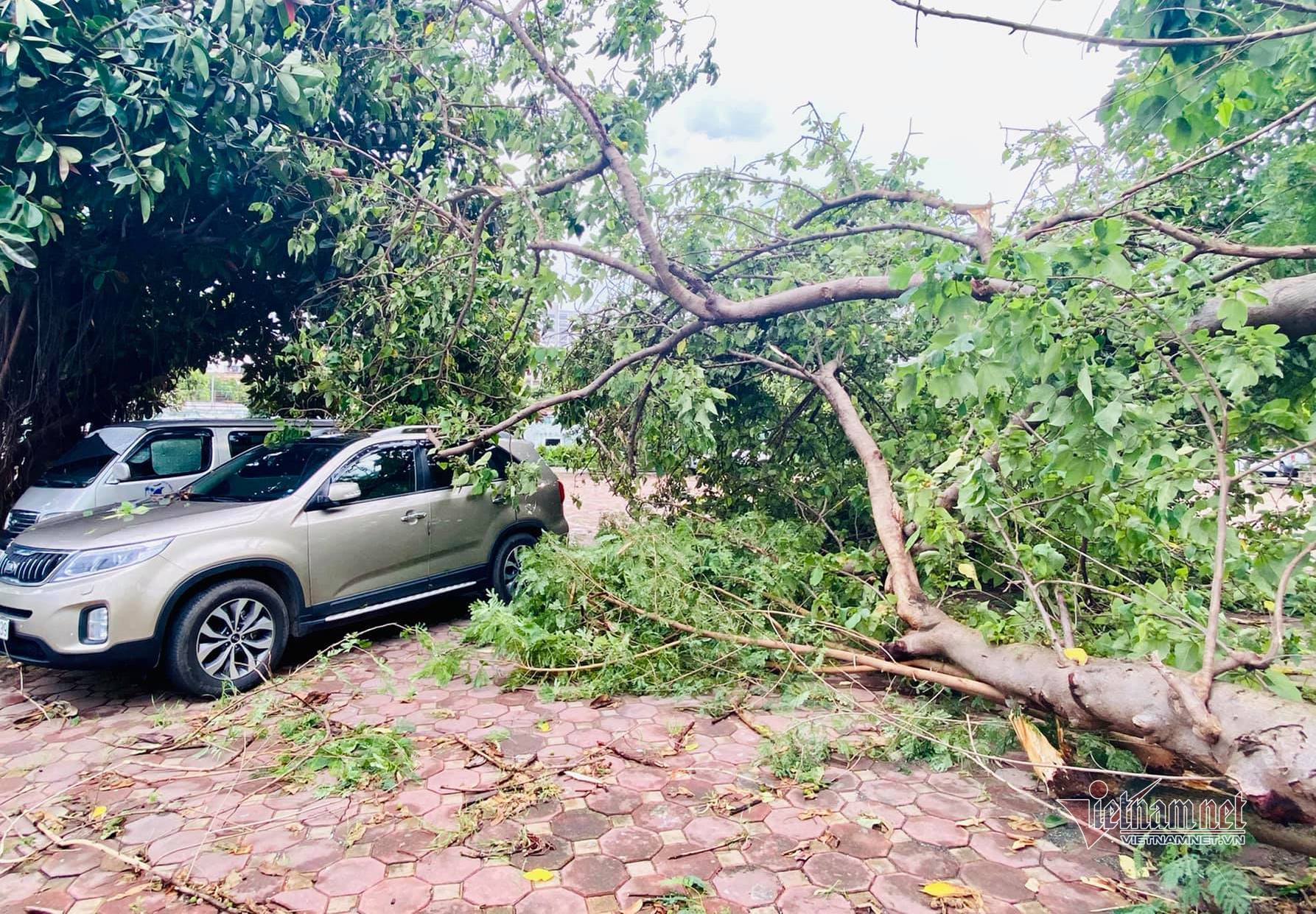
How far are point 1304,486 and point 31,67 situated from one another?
7546 mm

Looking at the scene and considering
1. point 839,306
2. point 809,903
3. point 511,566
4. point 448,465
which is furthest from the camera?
point 511,566

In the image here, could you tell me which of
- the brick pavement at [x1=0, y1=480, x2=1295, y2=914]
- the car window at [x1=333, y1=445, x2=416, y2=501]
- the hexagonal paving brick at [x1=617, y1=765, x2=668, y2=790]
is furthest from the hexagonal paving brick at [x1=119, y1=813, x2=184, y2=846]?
the car window at [x1=333, y1=445, x2=416, y2=501]

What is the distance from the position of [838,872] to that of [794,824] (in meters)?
0.32

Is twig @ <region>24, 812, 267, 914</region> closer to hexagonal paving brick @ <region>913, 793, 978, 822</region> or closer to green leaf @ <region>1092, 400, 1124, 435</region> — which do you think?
hexagonal paving brick @ <region>913, 793, 978, 822</region>

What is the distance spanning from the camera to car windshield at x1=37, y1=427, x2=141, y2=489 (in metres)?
6.24

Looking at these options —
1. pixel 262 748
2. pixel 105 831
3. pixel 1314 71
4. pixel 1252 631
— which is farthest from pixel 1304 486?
pixel 105 831

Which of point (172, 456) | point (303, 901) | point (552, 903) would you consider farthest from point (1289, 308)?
point (172, 456)

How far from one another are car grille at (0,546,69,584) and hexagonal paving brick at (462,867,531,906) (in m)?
3.24

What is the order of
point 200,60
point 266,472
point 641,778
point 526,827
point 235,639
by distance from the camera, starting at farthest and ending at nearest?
point 266,472 → point 200,60 → point 235,639 → point 641,778 → point 526,827

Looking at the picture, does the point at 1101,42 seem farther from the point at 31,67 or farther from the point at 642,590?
the point at 31,67

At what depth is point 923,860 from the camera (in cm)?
260

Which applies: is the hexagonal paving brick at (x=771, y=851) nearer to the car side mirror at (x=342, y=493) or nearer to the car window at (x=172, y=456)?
the car side mirror at (x=342, y=493)

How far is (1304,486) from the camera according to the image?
11.2ft

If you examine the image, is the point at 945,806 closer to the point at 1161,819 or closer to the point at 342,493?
the point at 1161,819
